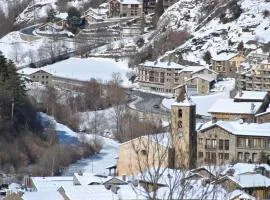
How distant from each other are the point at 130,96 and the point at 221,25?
772 centimetres

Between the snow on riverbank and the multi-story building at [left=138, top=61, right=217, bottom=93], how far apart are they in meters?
7.93

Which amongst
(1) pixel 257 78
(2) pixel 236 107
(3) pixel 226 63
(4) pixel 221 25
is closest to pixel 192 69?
(3) pixel 226 63

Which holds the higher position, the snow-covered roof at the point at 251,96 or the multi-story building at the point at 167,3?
the multi-story building at the point at 167,3

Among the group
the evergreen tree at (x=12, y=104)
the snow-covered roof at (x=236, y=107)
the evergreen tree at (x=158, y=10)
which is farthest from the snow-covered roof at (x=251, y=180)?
the evergreen tree at (x=158, y=10)

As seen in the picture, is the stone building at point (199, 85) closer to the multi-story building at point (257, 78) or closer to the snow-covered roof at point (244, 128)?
the multi-story building at point (257, 78)

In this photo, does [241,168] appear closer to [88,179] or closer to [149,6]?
[88,179]

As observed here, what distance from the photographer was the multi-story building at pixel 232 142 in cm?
2283

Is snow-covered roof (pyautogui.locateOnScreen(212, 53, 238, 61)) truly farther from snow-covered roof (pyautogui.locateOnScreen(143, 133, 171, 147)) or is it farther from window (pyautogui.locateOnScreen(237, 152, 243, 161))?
snow-covered roof (pyautogui.locateOnScreen(143, 133, 171, 147))

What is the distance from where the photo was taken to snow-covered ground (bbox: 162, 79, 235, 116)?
31.7 metres

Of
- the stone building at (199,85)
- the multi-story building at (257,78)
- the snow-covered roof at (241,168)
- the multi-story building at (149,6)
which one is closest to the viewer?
the snow-covered roof at (241,168)

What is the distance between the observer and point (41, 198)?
1677 centimetres

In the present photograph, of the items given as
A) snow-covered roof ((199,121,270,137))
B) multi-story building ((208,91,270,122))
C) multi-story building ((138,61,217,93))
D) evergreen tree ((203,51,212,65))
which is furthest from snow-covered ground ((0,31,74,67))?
snow-covered roof ((199,121,270,137))

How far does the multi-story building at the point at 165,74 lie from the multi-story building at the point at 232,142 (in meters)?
12.2

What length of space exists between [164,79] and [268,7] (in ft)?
23.4
